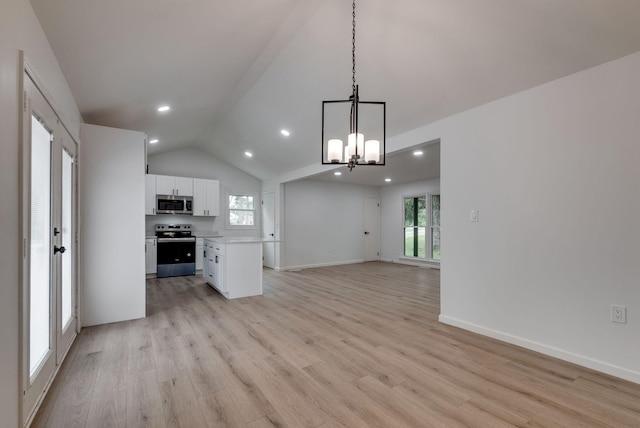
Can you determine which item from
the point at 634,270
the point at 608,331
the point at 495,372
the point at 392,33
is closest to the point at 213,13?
the point at 392,33

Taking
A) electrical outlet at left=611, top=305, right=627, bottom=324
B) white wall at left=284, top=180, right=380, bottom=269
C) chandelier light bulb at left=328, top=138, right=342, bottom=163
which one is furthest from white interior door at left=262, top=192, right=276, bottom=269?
electrical outlet at left=611, top=305, right=627, bottom=324

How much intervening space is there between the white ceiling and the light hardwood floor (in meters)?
2.50

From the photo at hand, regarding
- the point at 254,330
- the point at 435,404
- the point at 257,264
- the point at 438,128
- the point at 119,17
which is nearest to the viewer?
the point at 435,404

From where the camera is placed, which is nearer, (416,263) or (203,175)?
(203,175)

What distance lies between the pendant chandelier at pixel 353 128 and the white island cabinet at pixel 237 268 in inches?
76.1

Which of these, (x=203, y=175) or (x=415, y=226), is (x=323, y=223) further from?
(x=203, y=175)

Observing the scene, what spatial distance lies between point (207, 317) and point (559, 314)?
12.3ft

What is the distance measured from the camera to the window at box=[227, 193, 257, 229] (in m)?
7.78

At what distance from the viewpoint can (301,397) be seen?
6.53 feet

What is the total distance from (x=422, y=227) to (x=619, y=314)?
19.2 feet

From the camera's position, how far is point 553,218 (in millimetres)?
2646

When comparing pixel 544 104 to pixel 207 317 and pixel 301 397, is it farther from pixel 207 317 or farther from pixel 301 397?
pixel 207 317

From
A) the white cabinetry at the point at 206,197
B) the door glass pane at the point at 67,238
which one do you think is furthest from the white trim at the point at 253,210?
the door glass pane at the point at 67,238

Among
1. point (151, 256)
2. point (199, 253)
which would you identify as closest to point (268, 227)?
point (199, 253)
